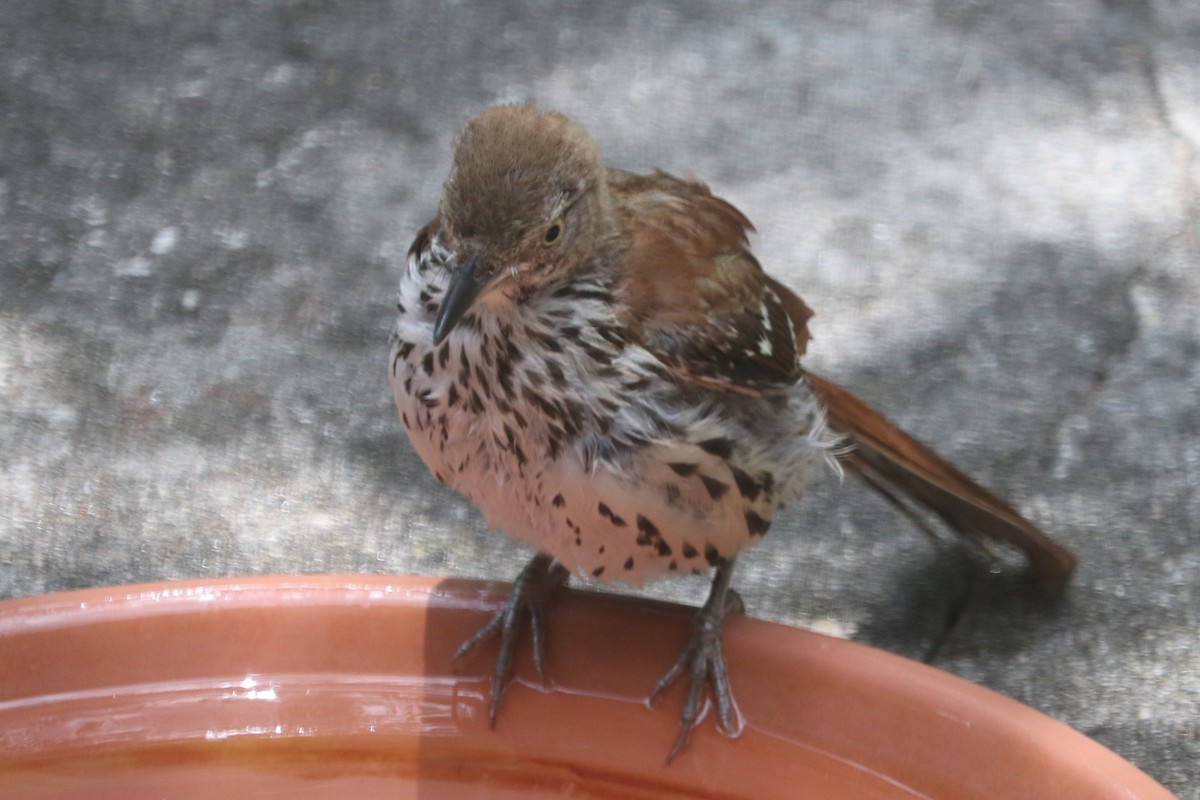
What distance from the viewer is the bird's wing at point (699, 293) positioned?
1.94 meters

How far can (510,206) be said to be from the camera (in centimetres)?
175

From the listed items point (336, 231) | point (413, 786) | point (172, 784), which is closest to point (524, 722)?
point (413, 786)

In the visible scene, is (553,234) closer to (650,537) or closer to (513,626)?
(650,537)

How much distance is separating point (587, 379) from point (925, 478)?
0.96m

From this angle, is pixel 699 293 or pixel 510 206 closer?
pixel 510 206

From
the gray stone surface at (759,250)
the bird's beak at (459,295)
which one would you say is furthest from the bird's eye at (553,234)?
the gray stone surface at (759,250)

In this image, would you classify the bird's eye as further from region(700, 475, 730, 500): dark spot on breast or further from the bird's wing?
region(700, 475, 730, 500): dark spot on breast

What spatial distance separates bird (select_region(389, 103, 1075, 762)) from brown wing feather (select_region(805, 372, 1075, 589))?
0.32m

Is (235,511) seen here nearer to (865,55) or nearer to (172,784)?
(172,784)

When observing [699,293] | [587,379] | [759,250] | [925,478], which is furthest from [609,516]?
[759,250]

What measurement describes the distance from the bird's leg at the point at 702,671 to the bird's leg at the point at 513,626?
20 centimetres

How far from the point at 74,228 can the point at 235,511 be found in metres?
1.22

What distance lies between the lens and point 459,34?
4.58 metres

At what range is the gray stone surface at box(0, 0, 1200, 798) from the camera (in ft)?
9.68
